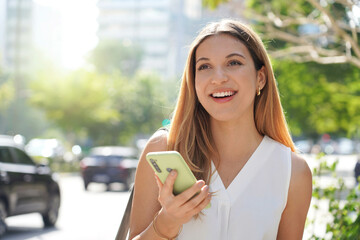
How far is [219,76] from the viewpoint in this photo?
8.73ft

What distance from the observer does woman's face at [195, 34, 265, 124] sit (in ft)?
8.82

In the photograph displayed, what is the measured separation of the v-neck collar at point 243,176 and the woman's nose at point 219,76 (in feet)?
1.09

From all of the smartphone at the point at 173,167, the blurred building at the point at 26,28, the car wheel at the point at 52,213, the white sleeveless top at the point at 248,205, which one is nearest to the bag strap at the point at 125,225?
the white sleeveless top at the point at 248,205

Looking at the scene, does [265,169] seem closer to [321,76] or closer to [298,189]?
[298,189]

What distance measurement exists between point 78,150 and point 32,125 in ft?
126

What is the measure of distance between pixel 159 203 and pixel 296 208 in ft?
1.83

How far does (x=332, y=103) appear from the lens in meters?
28.7

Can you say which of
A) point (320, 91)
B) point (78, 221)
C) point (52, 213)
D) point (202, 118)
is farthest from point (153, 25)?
point (202, 118)

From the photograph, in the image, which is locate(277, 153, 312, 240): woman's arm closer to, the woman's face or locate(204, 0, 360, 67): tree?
the woman's face

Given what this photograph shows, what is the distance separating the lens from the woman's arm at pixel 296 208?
9.00 ft

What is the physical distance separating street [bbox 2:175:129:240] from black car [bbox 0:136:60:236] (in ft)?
1.48

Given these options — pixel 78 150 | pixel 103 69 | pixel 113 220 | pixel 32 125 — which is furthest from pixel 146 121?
pixel 103 69

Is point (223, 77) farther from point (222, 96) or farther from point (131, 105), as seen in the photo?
point (131, 105)

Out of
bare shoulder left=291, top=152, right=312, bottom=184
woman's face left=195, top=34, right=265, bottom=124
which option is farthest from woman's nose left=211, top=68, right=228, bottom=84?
bare shoulder left=291, top=152, right=312, bottom=184
